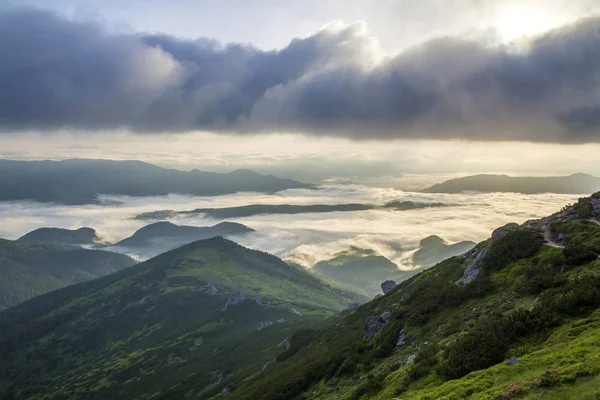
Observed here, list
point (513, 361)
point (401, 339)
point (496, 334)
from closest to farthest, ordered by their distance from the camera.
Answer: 1. point (513, 361)
2. point (496, 334)
3. point (401, 339)

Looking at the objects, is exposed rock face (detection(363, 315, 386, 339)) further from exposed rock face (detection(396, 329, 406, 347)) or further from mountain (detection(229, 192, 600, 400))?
exposed rock face (detection(396, 329, 406, 347))

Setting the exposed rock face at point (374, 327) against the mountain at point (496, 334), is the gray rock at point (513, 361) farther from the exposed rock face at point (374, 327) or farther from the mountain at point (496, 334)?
the exposed rock face at point (374, 327)

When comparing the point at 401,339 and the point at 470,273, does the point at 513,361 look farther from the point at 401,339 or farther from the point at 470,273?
the point at 470,273

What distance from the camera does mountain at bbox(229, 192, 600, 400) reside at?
84.9 ft

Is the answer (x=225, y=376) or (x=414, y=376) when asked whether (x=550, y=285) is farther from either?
(x=225, y=376)

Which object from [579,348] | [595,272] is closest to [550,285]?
[595,272]

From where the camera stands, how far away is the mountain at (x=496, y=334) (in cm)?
2588

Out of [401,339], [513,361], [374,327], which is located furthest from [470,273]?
[513,361]

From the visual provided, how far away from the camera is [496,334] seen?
110 ft

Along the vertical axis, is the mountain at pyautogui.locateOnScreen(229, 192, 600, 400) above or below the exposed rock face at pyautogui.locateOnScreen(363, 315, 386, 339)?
above

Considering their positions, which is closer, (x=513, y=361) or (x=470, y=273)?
(x=513, y=361)

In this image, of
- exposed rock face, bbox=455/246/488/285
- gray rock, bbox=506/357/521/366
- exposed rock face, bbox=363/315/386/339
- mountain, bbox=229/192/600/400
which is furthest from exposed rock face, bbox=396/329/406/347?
gray rock, bbox=506/357/521/366

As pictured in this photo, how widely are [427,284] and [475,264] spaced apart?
9.21 metres

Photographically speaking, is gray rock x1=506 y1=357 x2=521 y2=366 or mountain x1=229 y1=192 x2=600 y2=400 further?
gray rock x1=506 y1=357 x2=521 y2=366
